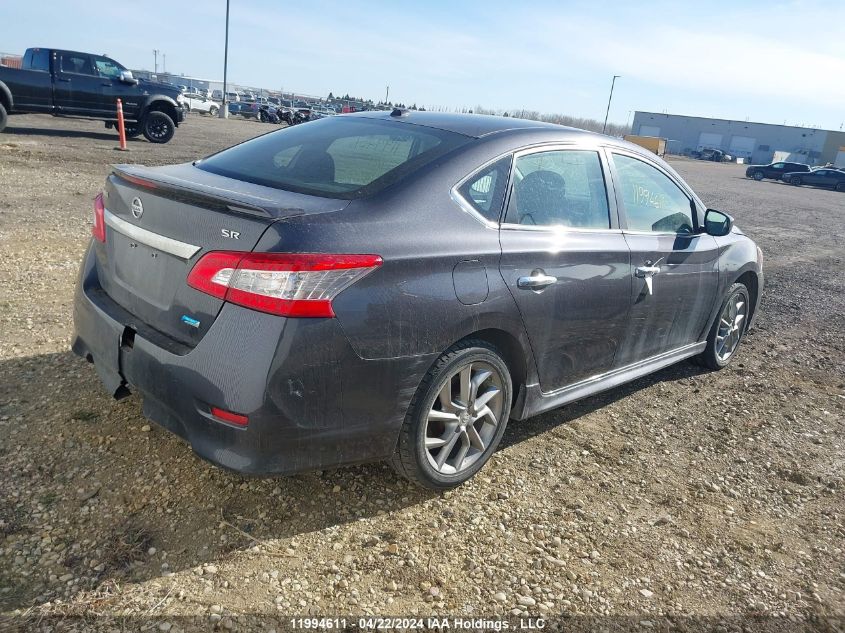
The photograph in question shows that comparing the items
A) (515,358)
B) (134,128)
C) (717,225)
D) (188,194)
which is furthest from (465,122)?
(134,128)

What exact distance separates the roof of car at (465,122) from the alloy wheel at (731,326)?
209cm

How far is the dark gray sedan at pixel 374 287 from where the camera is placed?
2.25m

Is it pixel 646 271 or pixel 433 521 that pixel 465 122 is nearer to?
pixel 646 271

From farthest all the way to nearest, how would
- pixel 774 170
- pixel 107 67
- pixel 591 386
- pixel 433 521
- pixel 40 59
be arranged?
pixel 774 170, pixel 107 67, pixel 40 59, pixel 591 386, pixel 433 521

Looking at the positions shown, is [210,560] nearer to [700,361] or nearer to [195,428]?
[195,428]

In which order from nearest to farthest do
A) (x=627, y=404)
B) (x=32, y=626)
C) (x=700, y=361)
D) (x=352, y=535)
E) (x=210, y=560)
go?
(x=32, y=626)
(x=210, y=560)
(x=352, y=535)
(x=627, y=404)
(x=700, y=361)

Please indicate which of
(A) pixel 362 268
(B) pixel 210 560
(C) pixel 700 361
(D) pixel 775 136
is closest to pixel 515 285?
(A) pixel 362 268

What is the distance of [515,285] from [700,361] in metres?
2.73

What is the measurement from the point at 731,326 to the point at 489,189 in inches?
116

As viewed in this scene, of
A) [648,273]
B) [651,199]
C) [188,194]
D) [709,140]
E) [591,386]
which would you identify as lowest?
[591,386]

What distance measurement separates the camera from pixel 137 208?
2660 millimetres

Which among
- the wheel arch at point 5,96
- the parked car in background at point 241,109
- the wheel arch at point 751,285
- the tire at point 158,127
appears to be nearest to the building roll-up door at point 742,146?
the parked car in background at point 241,109

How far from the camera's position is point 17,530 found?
2.41 m

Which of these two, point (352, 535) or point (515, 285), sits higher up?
point (515, 285)
